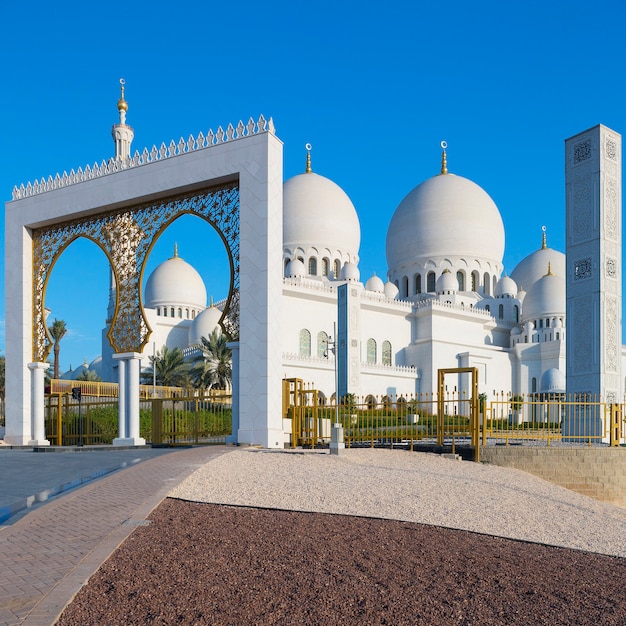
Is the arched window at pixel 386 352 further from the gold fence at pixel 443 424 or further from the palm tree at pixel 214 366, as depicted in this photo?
the gold fence at pixel 443 424

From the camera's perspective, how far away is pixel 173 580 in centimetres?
452

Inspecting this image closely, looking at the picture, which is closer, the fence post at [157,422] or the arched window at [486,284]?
the fence post at [157,422]

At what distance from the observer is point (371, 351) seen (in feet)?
126

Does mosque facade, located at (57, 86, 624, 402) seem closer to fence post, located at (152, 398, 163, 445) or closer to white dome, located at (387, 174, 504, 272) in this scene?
white dome, located at (387, 174, 504, 272)

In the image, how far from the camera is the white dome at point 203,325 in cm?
3862

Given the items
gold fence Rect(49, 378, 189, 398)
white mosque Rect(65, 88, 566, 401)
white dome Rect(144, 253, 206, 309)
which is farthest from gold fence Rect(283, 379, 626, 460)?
white dome Rect(144, 253, 206, 309)

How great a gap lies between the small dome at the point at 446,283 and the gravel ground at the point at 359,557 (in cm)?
3386

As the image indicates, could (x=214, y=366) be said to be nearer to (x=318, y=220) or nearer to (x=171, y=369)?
(x=171, y=369)

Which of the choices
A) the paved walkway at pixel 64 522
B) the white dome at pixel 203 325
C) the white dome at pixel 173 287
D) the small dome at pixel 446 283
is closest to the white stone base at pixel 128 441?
the paved walkway at pixel 64 522

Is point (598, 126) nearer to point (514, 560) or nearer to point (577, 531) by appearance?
point (577, 531)

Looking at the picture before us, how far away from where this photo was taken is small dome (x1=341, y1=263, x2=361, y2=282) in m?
40.8

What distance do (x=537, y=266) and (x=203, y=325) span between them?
916 inches

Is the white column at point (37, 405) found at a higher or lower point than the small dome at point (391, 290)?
lower

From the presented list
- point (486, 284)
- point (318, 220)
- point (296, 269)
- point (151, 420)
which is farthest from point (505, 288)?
point (151, 420)
